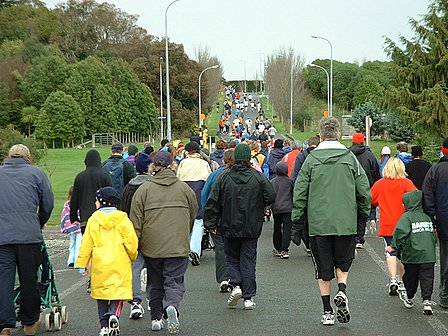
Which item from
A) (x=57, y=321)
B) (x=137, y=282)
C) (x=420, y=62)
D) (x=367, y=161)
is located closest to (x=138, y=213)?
(x=137, y=282)

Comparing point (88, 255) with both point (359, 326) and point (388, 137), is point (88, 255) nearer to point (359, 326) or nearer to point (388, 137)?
point (359, 326)

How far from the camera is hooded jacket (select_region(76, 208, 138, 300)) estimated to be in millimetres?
7715

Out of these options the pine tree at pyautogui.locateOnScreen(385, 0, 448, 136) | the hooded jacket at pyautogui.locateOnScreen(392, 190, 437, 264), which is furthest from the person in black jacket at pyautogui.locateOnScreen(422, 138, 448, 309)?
the pine tree at pyautogui.locateOnScreen(385, 0, 448, 136)

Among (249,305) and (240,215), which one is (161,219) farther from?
(249,305)

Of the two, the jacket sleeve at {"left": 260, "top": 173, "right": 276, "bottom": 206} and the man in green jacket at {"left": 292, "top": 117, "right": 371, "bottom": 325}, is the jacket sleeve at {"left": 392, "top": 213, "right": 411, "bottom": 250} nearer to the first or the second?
the man in green jacket at {"left": 292, "top": 117, "right": 371, "bottom": 325}

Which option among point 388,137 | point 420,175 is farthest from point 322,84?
point 420,175

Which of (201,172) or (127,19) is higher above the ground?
(127,19)

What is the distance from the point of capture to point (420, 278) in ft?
29.9

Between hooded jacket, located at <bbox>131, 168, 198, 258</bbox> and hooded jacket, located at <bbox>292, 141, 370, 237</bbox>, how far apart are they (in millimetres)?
1219

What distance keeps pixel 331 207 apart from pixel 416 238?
152 centimetres

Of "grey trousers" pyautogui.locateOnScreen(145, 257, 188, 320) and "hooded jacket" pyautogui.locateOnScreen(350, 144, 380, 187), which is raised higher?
"hooded jacket" pyautogui.locateOnScreen(350, 144, 380, 187)

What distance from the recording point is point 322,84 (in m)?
114

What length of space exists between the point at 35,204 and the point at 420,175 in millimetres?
7255

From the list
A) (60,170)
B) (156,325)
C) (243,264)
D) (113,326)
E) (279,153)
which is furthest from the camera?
(60,170)
